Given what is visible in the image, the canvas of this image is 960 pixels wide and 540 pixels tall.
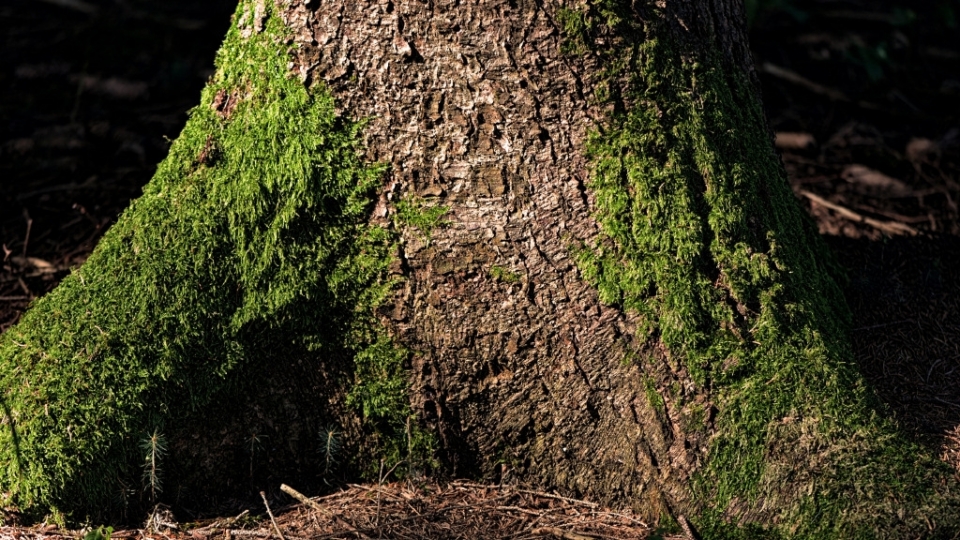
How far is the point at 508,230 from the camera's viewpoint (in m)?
2.53

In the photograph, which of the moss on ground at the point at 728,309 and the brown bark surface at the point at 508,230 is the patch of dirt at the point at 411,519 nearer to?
the brown bark surface at the point at 508,230

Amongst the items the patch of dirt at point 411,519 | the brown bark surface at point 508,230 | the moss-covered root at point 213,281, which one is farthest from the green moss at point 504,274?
the patch of dirt at point 411,519

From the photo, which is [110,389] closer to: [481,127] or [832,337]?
[481,127]

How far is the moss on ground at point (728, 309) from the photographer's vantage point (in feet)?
7.82

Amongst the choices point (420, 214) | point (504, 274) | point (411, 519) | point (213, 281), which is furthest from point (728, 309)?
point (213, 281)

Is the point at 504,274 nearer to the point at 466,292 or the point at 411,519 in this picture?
the point at 466,292

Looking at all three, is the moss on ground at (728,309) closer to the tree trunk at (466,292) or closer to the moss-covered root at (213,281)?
the tree trunk at (466,292)

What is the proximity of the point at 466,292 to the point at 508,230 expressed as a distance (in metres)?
0.23

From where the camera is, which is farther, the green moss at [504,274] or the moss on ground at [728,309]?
the green moss at [504,274]

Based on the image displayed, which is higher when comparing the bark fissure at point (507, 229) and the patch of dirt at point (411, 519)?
the bark fissure at point (507, 229)

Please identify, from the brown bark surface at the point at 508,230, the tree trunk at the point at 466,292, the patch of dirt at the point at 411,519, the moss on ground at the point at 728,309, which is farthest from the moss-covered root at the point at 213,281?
the moss on ground at the point at 728,309

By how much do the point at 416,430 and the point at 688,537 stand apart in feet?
2.88

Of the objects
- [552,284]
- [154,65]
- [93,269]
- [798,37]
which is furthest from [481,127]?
[798,37]

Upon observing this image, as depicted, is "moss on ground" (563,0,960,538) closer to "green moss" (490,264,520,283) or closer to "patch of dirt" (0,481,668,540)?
"green moss" (490,264,520,283)
